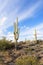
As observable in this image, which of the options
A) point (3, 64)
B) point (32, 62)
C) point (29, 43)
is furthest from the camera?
point (29, 43)

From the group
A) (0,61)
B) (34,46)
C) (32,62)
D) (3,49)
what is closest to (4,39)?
(3,49)

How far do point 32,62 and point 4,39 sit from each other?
9.43m

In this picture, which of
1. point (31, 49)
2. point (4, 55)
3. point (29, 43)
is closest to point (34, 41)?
point (29, 43)

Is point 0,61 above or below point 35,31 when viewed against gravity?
below

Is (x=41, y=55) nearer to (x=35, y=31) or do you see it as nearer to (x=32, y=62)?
(x=32, y=62)

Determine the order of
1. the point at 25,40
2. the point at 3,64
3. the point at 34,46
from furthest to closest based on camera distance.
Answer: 1. the point at 25,40
2. the point at 34,46
3. the point at 3,64

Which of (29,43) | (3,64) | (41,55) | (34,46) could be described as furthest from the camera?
(29,43)

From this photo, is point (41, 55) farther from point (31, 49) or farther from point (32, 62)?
point (32, 62)

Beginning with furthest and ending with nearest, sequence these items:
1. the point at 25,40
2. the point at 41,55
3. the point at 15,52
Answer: the point at 25,40
the point at 15,52
the point at 41,55

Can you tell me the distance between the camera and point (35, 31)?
25375 millimetres

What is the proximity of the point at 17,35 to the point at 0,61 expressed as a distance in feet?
16.2

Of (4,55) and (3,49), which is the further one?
(3,49)

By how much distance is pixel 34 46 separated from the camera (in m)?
23.9

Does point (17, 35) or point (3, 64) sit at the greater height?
point (17, 35)
